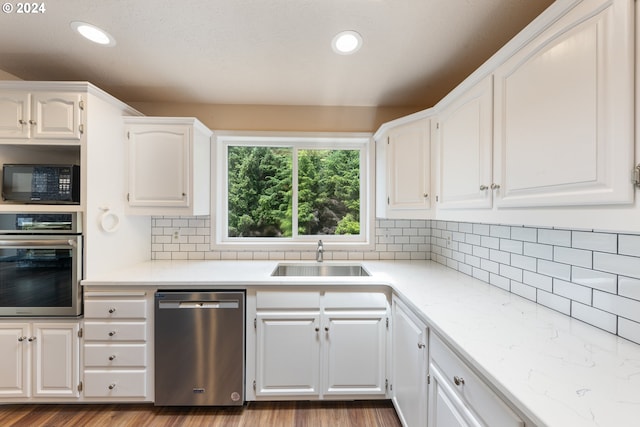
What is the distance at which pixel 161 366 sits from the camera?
1.80 m

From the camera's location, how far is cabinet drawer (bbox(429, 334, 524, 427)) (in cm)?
79

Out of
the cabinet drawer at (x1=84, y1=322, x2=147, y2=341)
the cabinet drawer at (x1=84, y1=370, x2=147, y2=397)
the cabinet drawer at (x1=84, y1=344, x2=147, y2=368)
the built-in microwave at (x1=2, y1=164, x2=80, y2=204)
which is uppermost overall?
the built-in microwave at (x1=2, y1=164, x2=80, y2=204)

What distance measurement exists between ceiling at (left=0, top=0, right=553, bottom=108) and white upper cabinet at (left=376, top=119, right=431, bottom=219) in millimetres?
408

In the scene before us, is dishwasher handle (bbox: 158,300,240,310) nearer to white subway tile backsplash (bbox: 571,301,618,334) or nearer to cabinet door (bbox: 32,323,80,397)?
cabinet door (bbox: 32,323,80,397)

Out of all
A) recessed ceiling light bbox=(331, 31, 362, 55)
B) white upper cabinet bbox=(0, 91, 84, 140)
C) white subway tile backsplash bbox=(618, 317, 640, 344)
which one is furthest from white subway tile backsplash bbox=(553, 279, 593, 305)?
white upper cabinet bbox=(0, 91, 84, 140)

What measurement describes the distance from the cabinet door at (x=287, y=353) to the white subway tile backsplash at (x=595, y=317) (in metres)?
1.33

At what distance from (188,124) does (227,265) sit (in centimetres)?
116

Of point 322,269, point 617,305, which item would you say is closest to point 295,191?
point 322,269

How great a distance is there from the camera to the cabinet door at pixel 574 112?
28.6 inches

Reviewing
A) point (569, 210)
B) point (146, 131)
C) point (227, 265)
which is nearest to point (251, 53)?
point (146, 131)

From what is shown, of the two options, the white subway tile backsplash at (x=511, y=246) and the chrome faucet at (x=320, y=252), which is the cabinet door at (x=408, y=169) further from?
the chrome faucet at (x=320, y=252)

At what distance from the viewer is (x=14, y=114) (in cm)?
173

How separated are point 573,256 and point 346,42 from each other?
161 centimetres

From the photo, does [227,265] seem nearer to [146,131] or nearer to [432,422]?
[146,131]
